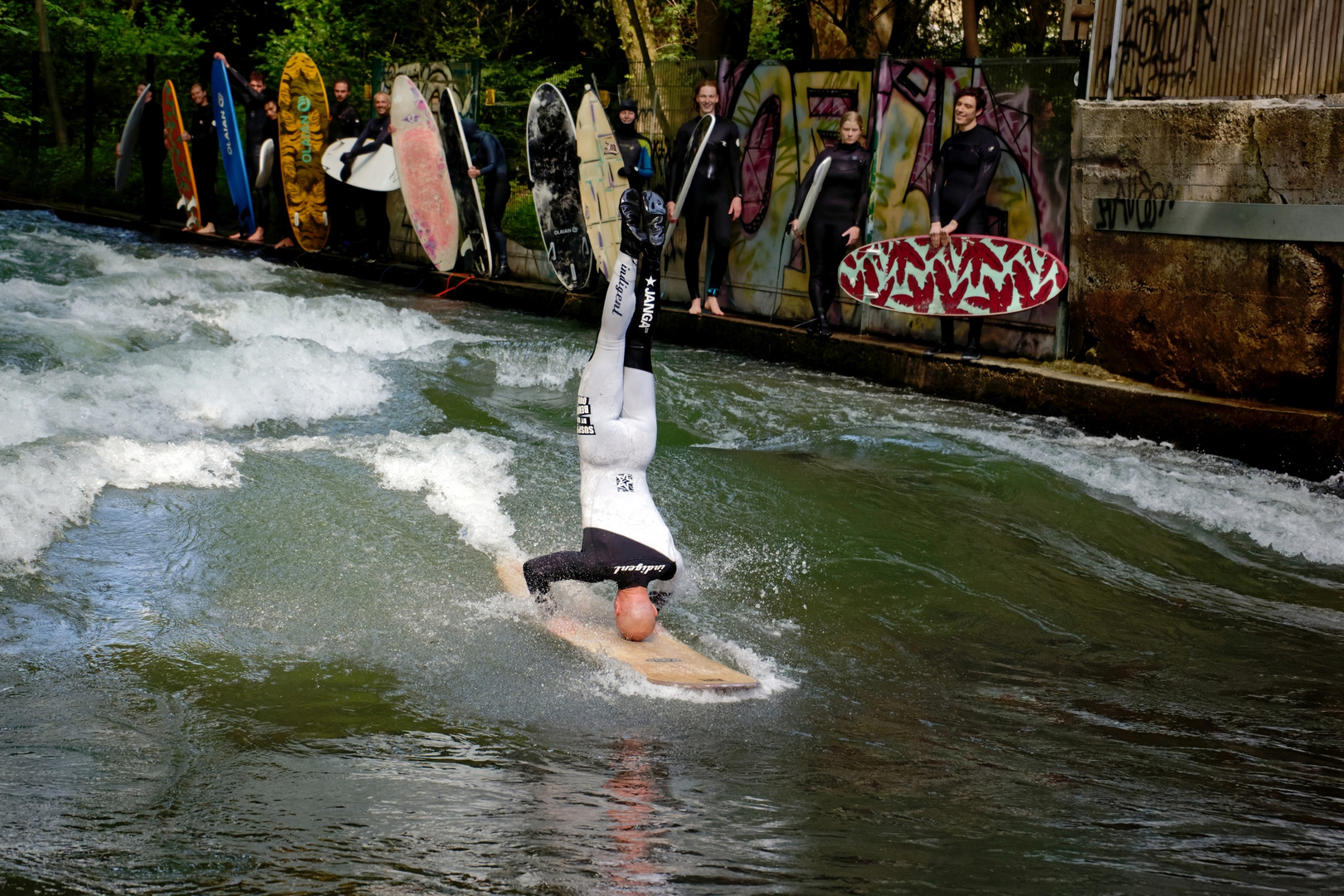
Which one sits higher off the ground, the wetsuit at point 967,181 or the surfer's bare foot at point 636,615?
the wetsuit at point 967,181

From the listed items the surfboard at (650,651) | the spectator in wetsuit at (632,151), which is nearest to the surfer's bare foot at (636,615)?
the surfboard at (650,651)

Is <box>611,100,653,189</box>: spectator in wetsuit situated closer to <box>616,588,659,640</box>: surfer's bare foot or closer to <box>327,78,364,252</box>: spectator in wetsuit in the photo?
<box>327,78,364,252</box>: spectator in wetsuit

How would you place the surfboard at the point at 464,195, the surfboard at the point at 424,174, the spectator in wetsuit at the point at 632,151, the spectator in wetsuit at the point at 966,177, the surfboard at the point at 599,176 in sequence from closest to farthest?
1. the spectator in wetsuit at the point at 966,177
2. the spectator in wetsuit at the point at 632,151
3. the surfboard at the point at 599,176
4. the surfboard at the point at 464,195
5. the surfboard at the point at 424,174

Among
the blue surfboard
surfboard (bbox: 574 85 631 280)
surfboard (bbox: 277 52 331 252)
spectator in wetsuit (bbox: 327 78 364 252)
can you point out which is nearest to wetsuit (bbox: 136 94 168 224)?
the blue surfboard

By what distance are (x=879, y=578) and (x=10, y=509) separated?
12.8 ft

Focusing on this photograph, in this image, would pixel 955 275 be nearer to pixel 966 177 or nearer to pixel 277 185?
pixel 966 177

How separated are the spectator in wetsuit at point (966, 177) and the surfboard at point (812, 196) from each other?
0.92 metres

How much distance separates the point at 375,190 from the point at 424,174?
0.98 meters

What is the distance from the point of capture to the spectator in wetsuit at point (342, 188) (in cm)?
1468

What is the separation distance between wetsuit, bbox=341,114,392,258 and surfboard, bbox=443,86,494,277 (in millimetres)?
915

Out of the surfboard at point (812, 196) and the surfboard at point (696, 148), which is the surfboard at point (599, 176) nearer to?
the surfboard at point (696, 148)

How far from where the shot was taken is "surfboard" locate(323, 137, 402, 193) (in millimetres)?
14211

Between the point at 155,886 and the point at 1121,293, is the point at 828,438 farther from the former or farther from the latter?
the point at 155,886

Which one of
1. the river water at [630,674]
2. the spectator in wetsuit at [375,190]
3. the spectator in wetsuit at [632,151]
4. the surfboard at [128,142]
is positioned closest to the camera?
the river water at [630,674]
